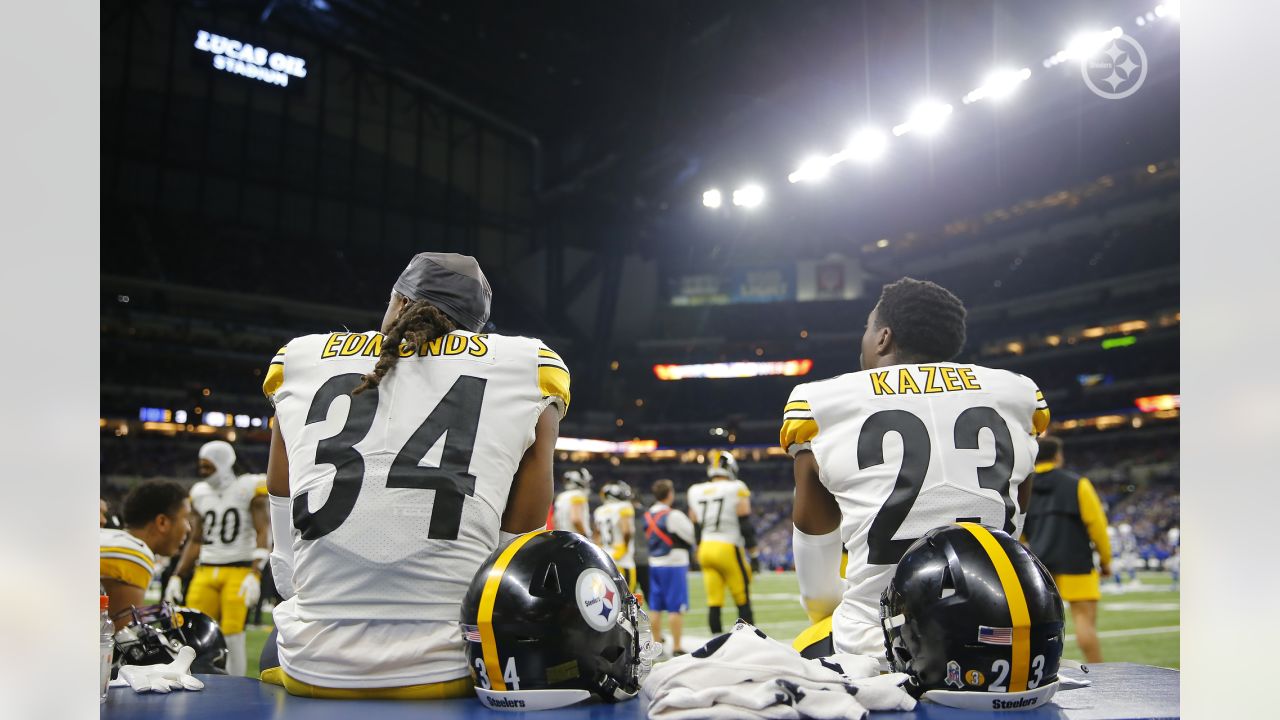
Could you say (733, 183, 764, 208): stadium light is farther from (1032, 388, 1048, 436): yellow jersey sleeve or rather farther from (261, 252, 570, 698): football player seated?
(261, 252, 570, 698): football player seated

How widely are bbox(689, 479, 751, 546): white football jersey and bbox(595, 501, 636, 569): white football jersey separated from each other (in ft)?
5.40

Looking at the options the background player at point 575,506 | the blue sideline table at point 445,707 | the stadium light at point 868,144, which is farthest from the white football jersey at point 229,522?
the stadium light at point 868,144

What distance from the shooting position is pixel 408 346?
8.30ft

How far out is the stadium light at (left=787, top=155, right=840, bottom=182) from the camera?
1642 cm

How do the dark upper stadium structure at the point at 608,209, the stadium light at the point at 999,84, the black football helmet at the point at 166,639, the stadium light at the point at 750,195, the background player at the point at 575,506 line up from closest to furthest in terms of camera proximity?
1. the black football helmet at the point at 166,639
2. the stadium light at the point at 999,84
3. the background player at the point at 575,506
4. the dark upper stadium structure at the point at 608,209
5. the stadium light at the point at 750,195

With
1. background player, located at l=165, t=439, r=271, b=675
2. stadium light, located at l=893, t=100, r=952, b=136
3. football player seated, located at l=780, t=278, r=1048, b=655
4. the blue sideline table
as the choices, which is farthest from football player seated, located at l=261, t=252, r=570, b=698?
stadium light, located at l=893, t=100, r=952, b=136

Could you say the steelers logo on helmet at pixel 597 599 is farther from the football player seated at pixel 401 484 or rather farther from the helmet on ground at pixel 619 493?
the helmet on ground at pixel 619 493

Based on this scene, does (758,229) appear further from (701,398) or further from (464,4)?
(464,4)

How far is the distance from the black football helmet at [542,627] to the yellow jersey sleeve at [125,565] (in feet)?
8.40

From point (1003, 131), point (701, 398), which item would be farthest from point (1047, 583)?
point (701, 398)

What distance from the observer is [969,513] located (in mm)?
2660

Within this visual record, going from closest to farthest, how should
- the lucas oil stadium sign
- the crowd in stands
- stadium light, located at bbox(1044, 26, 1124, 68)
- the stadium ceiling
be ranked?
stadium light, located at bbox(1044, 26, 1124, 68)
the stadium ceiling
the lucas oil stadium sign
the crowd in stands

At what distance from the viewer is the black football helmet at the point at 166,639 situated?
11.5 ft

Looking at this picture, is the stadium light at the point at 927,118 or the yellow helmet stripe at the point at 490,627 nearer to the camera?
the yellow helmet stripe at the point at 490,627
